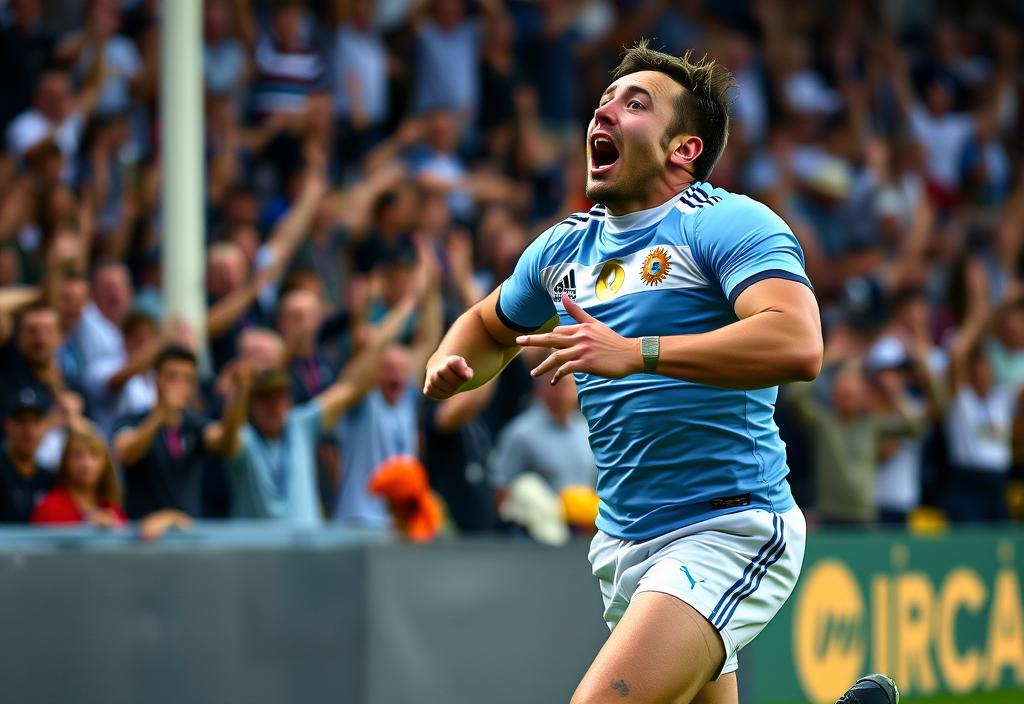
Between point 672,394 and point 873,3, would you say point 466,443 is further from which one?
point 873,3

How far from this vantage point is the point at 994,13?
18500 mm

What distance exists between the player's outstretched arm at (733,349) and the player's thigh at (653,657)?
0.64 m

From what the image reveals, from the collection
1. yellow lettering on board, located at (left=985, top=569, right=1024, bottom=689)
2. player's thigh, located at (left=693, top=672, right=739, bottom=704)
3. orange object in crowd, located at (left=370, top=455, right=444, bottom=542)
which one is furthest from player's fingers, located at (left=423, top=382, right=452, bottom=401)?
yellow lettering on board, located at (left=985, top=569, right=1024, bottom=689)

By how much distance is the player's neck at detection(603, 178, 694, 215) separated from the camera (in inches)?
181

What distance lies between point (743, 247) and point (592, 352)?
53cm

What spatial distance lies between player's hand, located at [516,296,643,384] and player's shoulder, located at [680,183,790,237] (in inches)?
17.5

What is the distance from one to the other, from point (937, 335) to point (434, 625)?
7.12m

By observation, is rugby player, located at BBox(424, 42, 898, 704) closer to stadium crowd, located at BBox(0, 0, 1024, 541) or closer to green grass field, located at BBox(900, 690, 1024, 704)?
stadium crowd, located at BBox(0, 0, 1024, 541)

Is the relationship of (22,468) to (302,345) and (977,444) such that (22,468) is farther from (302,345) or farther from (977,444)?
(977,444)

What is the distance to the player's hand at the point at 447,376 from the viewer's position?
4609 millimetres

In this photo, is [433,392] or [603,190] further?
[433,392]

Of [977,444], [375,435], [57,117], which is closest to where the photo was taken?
[375,435]

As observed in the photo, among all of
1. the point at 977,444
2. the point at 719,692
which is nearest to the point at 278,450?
the point at 719,692

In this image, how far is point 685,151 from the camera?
4.69 metres
